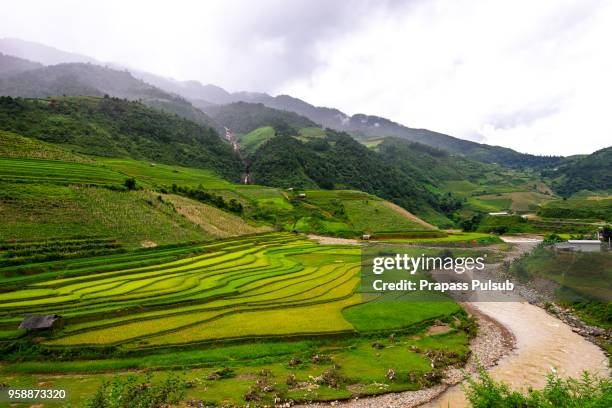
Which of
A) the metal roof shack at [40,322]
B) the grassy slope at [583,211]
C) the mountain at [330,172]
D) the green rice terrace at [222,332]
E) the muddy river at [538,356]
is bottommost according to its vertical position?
the muddy river at [538,356]

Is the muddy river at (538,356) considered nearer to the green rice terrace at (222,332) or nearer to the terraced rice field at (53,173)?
the green rice terrace at (222,332)

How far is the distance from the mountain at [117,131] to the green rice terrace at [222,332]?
283 feet

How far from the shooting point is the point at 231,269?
4344 centimetres

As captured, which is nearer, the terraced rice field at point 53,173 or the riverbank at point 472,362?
the riverbank at point 472,362

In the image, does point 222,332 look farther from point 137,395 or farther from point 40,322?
point 40,322

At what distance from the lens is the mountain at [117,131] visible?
343 feet

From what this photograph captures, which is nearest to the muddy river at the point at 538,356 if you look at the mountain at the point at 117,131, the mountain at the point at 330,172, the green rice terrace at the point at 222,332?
the green rice terrace at the point at 222,332

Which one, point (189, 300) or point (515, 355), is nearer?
point (515, 355)

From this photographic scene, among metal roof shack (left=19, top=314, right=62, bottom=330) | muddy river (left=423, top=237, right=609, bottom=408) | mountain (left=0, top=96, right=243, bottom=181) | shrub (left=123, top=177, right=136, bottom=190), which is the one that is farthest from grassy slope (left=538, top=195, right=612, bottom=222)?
metal roof shack (left=19, top=314, right=62, bottom=330)

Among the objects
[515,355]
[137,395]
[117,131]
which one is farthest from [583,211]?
[117,131]

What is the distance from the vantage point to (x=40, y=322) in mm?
24031

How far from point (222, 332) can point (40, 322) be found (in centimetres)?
1257

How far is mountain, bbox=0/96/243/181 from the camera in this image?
343ft

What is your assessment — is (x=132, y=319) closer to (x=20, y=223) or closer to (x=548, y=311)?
(x=20, y=223)
